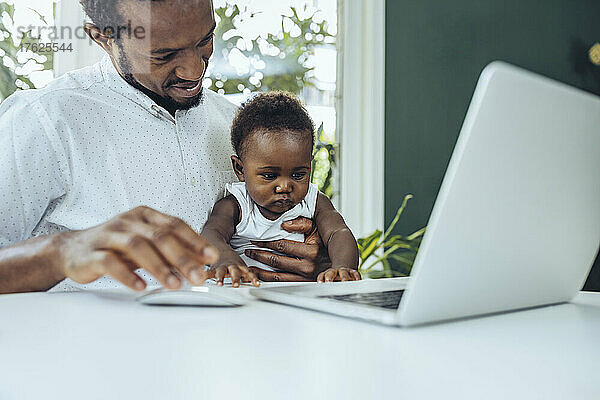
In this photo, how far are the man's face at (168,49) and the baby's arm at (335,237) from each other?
0.42 metres

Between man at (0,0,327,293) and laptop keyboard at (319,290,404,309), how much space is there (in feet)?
1.85

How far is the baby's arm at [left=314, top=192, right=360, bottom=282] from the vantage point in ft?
4.51

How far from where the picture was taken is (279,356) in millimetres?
451

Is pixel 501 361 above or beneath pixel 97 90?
beneath

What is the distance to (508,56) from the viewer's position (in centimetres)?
312

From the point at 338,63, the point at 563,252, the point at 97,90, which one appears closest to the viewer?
the point at 563,252

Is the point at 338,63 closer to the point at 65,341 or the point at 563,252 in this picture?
the point at 563,252

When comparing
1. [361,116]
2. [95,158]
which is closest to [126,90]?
[95,158]

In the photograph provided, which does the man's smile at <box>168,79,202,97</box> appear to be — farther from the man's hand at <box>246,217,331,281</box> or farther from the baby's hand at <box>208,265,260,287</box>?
the baby's hand at <box>208,265,260,287</box>

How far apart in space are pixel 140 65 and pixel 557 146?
1042 mm

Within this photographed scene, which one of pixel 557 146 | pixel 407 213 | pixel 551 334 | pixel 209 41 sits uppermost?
pixel 209 41

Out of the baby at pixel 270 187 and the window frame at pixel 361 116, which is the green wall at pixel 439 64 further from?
the baby at pixel 270 187

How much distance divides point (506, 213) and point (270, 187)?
0.92 m

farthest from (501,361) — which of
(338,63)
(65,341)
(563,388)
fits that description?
(338,63)
